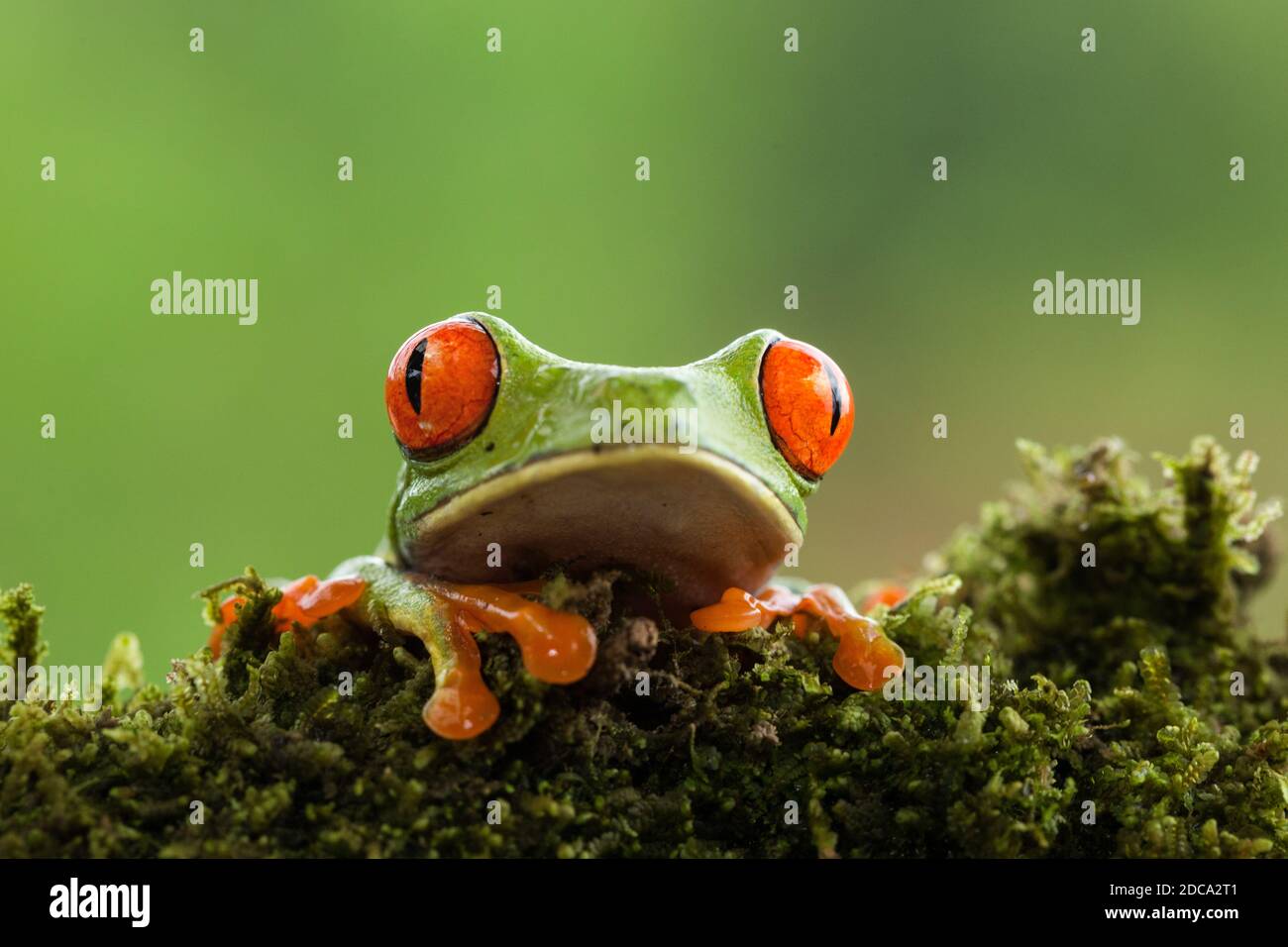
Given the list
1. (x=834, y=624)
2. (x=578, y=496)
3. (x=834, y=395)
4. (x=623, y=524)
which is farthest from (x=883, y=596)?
(x=578, y=496)

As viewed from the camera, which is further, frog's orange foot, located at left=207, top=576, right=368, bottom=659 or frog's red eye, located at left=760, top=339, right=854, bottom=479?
frog's orange foot, located at left=207, top=576, right=368, bottom=659

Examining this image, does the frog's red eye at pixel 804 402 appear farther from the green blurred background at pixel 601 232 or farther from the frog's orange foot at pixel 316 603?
the green blurred background at pixel 601 232

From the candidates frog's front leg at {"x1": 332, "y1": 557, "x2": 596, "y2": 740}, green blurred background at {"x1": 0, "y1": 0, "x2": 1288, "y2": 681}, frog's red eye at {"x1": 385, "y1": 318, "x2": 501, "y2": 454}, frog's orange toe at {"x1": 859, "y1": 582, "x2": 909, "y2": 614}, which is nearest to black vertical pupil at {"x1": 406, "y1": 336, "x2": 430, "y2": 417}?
frog's red eye at {"x1": 385, "y1": 318, "x2": 501, "y2": 454}

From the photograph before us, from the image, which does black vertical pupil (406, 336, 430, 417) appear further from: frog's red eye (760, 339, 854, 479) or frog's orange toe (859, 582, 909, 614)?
frog's orange toe (859, 582, 909, 614)

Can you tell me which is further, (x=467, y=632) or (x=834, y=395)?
(x=834, y=395)

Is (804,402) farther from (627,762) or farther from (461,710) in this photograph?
(461,710)
